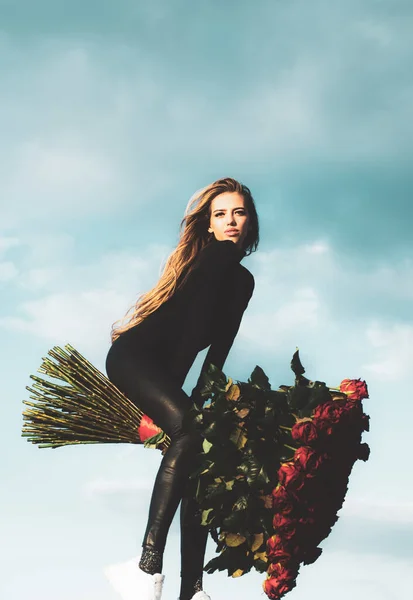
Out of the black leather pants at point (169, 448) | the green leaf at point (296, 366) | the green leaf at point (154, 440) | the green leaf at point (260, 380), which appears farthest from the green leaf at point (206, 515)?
the green leaf at point (296, 366)

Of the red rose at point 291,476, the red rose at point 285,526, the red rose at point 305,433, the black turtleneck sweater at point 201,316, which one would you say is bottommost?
the red rose at point 285,526

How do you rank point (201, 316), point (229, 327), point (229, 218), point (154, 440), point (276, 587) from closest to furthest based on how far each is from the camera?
point (276, 587)
point (154, 440)
point (201, 316)
point (229, 327)
point (229, 218)

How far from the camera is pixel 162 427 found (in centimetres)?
399

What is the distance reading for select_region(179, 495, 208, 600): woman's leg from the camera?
404 cm

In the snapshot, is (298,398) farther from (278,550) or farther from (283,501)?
(278,550)

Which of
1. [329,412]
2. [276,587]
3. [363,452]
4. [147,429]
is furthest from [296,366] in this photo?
[276,587]

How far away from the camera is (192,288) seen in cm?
441

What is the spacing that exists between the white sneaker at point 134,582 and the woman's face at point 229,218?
188cm

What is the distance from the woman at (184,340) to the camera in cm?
382

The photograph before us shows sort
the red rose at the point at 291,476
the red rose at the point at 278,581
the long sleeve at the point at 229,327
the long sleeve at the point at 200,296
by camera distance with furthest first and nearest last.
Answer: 1. the long sleeve at the point at 229,327
2. the long sleeve at the point at 200,296
3. the red rose at the point at 278,581
4. the red rose at the point at 291,476

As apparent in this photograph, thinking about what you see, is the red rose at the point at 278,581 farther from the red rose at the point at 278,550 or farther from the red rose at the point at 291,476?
the red rose at the point at 291,476

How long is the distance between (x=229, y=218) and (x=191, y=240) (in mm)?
282

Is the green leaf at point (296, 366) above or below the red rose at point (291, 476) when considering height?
above

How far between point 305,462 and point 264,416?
0.29m
